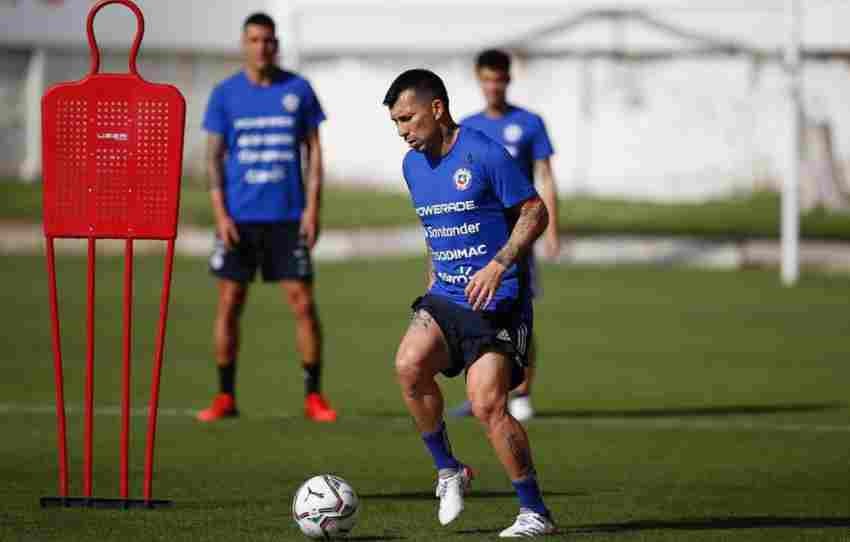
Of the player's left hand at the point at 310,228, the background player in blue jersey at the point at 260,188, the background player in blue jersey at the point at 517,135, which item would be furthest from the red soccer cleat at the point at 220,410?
the background player in blue jersey at the point at 517,135

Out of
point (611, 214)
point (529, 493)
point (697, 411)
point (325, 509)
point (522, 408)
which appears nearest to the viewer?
point (325, 509)

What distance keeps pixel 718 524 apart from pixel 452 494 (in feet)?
4.06

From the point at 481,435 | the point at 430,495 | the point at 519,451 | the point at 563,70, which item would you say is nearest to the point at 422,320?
the point at 519,451

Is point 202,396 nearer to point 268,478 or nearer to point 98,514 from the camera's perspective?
point 268,478

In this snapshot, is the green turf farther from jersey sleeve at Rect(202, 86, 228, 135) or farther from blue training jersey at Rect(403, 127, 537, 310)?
blue training jersey at Rect(403, 127, 537, 310)

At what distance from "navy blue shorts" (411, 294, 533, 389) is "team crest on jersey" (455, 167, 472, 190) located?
0.52 metres

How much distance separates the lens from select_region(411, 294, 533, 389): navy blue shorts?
7891 millimetres

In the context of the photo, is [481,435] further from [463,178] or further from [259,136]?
[463,178]

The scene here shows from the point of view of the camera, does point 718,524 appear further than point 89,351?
Yes

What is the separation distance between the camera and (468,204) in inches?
313

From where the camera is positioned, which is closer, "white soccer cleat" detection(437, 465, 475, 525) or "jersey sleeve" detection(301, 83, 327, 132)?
"white soccer cleat" detection(437, 465, 475, 525)

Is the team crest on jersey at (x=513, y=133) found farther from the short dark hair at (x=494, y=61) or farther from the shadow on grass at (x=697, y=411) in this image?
the shadow on grass at (x=697, y=411)

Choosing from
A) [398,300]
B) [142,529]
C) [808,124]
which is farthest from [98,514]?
[808,124]

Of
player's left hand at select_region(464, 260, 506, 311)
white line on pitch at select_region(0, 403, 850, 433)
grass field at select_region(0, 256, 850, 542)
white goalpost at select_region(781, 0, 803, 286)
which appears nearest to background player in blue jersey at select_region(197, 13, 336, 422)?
white line on pitch at select_region(0, 403, 850, 433)
